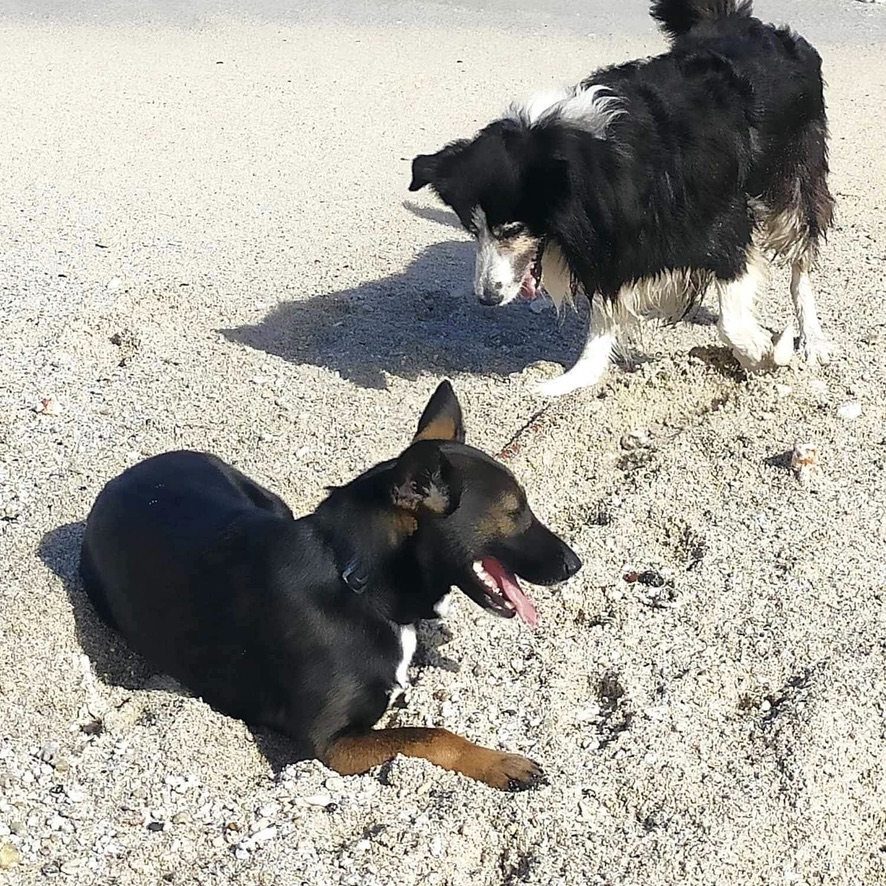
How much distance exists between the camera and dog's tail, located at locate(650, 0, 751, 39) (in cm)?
593

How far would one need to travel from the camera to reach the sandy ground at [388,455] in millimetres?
3119

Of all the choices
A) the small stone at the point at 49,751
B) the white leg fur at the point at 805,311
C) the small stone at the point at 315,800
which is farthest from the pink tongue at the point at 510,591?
the white leg fur at the point at 805,311

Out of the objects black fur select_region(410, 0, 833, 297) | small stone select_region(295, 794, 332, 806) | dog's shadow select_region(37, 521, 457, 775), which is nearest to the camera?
small stone select_region(295, 794, 332, 806)

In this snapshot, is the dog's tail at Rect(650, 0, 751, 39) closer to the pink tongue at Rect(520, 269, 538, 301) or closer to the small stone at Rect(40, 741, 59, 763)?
the pink tongue at Rect(520, 269, 538, 301)

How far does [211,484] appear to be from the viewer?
13.4 ft

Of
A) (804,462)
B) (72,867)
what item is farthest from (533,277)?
(72,867)

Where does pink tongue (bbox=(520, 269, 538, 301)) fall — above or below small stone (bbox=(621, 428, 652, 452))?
above

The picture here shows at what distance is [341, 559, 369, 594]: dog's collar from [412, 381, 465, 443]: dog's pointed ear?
539 millimetres

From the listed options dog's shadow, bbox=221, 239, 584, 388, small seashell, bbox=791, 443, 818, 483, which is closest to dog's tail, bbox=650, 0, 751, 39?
dog's shadow, bbox=221, 239, 584, 388

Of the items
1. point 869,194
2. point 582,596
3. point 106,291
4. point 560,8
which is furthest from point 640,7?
point 582,596

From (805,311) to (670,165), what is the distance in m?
1.22

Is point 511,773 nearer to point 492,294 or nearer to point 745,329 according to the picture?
point 492,294

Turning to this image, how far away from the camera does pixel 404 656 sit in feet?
11.8

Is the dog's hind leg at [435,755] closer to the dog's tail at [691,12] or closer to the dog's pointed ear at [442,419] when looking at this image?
the dog's pointed ear at [442,419]
